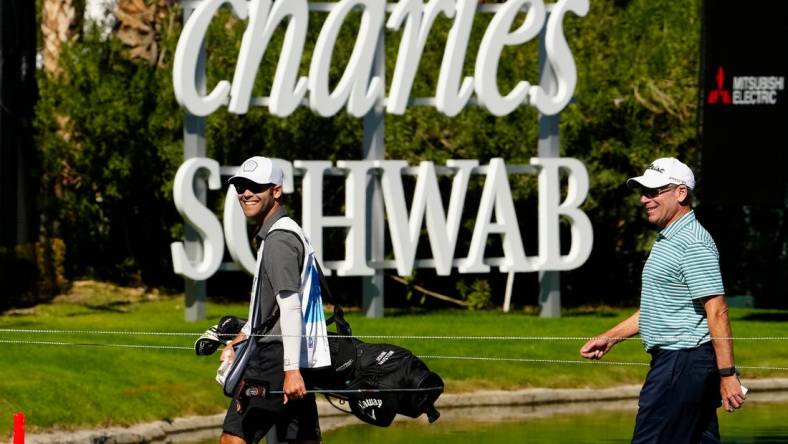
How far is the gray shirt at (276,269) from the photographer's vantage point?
9203 millimetres

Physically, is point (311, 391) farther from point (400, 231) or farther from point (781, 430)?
point (400, 231)

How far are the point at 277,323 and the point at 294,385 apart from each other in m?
0.37

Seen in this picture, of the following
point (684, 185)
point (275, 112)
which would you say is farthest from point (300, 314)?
point (275, 112)

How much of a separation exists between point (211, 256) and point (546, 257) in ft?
17.1

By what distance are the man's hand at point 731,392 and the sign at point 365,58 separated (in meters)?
18.4

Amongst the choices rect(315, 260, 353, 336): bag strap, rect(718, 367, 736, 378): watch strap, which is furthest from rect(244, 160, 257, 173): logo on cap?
rect(718, 367, 736, 378): watch strap

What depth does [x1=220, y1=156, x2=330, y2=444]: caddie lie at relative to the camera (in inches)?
363

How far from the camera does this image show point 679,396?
920cm

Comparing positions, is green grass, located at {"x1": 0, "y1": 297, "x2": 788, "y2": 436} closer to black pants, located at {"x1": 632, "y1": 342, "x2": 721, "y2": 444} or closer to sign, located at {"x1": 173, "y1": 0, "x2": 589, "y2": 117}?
sign, located at {"x1": 173, "y1": 0, "x2": 589, "y2": 117}

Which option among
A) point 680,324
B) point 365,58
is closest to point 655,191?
point 680,324

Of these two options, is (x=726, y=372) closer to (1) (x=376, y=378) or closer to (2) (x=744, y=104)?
(1) (x=376, y=378)

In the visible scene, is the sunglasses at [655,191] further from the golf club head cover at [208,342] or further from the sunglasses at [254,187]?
the golf club head cover at [208,342]

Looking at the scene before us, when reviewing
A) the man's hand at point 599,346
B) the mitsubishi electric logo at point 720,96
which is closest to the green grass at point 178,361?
the mitsubishi electric logo at point 720,96

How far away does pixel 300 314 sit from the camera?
9.24 meters
